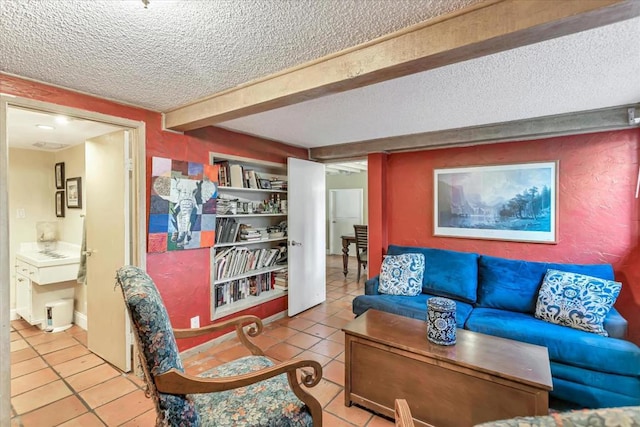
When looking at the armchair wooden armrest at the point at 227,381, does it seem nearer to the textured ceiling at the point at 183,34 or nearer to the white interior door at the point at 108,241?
the textured ceiling at the point at 183,34

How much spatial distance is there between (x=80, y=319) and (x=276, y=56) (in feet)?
12.0

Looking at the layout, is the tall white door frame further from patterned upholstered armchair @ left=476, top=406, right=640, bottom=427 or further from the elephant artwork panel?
patterned upholstered armchair @ left=476, top=406, right=640, bottom=427

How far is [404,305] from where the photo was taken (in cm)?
258

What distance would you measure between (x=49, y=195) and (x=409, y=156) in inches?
179

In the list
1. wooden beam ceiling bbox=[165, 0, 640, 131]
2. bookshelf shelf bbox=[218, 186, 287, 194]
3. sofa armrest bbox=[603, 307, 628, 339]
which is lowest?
sofa armrest bbox=[603, 307, 628, 339]

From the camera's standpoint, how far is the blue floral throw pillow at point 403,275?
2863mm

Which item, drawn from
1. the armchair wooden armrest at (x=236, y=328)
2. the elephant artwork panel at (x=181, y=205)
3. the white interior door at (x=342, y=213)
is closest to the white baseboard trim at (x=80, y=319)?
the elephant artwork panel at (x=181, y=205)

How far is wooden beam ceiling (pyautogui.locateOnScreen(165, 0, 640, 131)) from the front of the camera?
3.21ft

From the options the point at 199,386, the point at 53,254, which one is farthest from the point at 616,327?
the point at 53,254

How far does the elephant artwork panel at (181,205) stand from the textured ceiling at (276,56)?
1.74ft

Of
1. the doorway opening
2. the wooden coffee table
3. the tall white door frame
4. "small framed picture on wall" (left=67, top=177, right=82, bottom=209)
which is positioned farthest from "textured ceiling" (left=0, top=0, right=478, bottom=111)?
the doorway opening

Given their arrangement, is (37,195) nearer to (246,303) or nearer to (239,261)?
(239,261)

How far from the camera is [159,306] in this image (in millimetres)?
1152

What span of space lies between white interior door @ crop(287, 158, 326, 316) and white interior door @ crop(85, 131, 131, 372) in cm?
165
